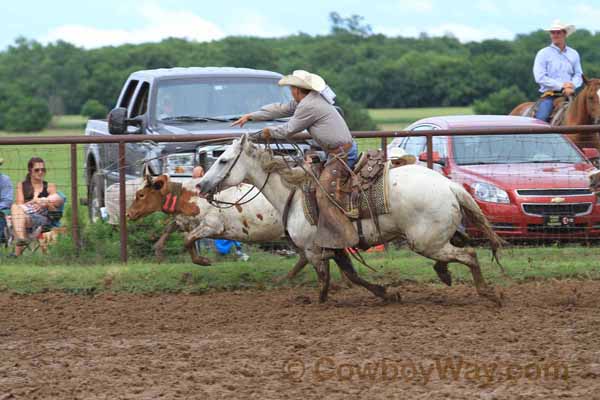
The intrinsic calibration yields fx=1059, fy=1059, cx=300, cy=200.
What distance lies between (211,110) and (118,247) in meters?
2.27

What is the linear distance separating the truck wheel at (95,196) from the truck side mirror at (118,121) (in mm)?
565

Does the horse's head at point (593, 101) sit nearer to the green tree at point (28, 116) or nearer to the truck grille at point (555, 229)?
the truck grille at point (555, 229)

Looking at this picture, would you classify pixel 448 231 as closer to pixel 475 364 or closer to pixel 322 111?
pixel 322 111

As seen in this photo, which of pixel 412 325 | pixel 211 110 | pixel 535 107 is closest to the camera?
pixel 412 325

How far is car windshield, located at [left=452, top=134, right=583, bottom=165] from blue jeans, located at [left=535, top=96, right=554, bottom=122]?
226 centimetres

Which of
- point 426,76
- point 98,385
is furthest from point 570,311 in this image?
point 426,76

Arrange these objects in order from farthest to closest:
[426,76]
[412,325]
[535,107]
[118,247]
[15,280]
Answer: [426,76] → [535,107] → [118,247] → [15,280] → [412,325]

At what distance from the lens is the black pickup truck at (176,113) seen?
11.9 meters

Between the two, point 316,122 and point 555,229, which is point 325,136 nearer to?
point 316,122

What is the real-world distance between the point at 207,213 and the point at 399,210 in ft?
7.78

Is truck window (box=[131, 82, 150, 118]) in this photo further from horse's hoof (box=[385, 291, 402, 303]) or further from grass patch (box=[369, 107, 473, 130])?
grass patch (box=[369, 107, 473, 130])

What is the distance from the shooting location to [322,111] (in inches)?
364

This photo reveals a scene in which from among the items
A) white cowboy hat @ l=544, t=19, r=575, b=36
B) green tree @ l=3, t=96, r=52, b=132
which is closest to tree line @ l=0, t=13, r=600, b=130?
green tree @ l=3, t=96, r=52, b=132

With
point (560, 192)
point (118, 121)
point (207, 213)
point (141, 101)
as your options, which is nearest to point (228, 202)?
point (207, 213)
